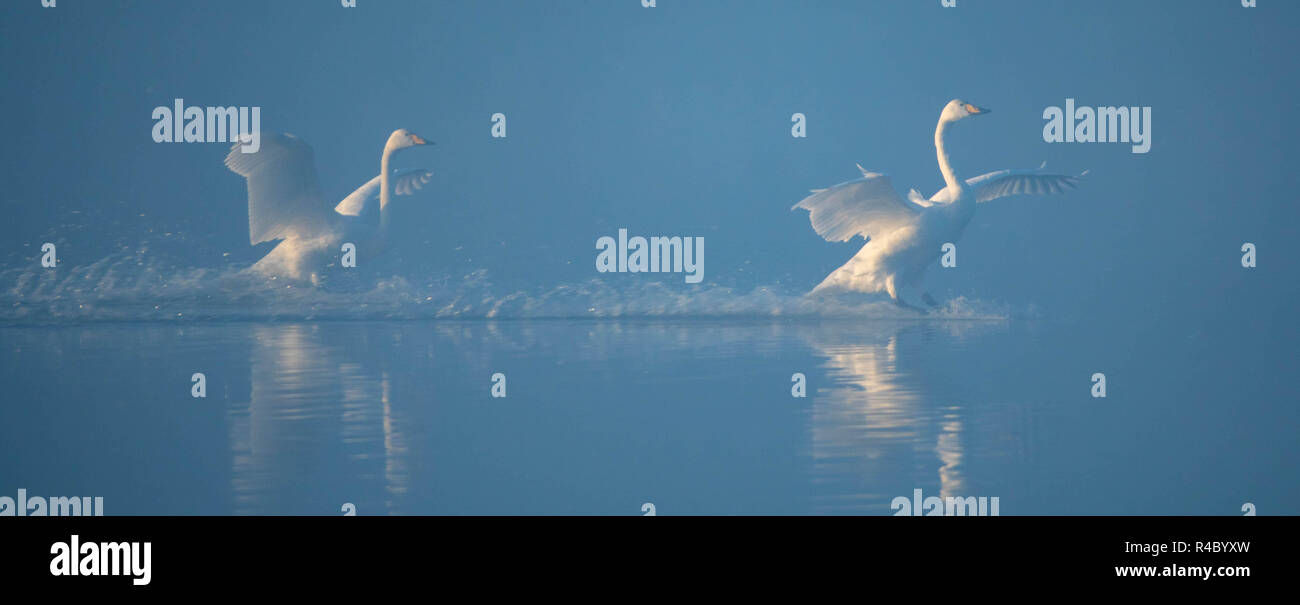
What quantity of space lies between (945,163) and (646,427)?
8.52m

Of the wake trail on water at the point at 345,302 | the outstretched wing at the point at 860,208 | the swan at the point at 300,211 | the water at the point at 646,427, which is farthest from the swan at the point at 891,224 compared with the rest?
the swan at the point at 300,211

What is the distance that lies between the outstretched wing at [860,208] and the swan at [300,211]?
5.44 metres

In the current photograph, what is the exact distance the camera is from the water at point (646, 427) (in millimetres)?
5480

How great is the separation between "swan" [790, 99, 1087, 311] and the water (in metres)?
2.56

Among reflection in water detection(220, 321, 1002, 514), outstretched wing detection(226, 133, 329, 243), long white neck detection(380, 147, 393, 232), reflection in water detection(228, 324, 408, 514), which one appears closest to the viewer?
reflection in water detection(228, 324, 408, 514)

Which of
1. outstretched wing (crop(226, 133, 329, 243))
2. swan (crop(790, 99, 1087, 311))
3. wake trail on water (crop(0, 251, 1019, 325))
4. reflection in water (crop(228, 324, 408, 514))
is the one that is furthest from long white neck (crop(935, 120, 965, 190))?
reflection in water (crop(228, 324, 408, 514))

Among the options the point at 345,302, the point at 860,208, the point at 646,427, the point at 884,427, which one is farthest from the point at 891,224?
the point at 646,427

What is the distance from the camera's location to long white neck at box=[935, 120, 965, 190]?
45.6 ft

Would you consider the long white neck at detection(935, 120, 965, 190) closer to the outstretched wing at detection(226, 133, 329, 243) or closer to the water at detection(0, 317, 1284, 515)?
the water at detection(0, 317, 1284, 515)

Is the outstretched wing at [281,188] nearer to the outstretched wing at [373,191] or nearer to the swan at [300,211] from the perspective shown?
the swan at [300,211]

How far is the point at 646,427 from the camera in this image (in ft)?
22.9

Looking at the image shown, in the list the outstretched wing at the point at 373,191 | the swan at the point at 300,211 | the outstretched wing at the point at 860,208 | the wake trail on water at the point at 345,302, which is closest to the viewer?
the outstretched wing at the point at 860,208

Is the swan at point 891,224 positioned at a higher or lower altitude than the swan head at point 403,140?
lower

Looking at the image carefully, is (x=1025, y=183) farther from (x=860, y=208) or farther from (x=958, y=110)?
(x=860, y=208)
